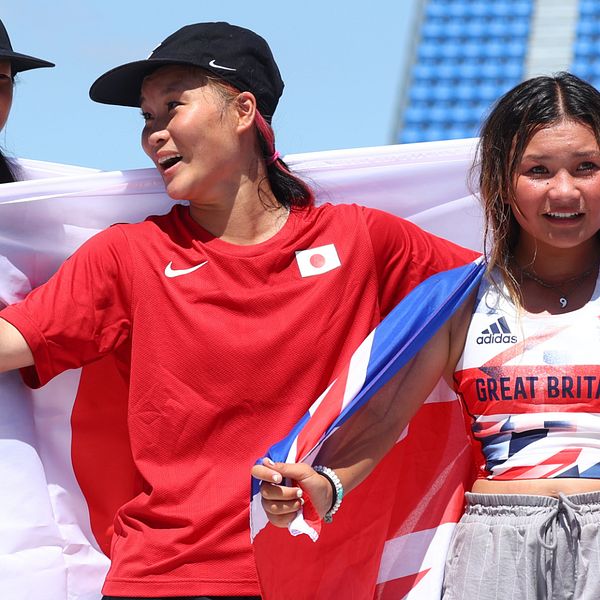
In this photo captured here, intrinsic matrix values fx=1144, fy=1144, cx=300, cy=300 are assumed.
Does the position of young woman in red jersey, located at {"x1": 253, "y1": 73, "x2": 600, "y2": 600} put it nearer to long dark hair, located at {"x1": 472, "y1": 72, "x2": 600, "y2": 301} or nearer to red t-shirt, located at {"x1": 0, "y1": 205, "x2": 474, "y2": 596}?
long dark hair, located at {"x1": 472, "y1": 72, "x2": 600, "y2": 301}

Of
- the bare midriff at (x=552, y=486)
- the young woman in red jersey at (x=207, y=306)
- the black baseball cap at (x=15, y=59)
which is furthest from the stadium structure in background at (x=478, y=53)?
the bare midriff at (x=552, y=486)

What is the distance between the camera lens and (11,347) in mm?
2486

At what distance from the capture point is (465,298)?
2.36 meters

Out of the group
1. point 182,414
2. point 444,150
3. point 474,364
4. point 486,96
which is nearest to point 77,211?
point 182,414

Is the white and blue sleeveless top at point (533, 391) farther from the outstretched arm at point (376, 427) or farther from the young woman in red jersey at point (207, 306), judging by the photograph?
the young woman in red jersey at point (207, 306)

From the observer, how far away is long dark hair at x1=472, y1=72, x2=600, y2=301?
2291mm

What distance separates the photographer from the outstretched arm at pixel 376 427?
7.04ft

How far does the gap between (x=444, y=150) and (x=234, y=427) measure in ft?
3.23

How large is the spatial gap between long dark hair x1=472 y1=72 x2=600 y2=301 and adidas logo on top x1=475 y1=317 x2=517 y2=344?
0.07 metres

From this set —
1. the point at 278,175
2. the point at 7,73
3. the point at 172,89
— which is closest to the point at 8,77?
the point at 7,73

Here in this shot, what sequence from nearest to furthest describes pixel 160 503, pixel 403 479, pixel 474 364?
pixel 474 364 → pixel 160 503 → pixel 403 479

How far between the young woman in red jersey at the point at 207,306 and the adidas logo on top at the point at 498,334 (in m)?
0.34

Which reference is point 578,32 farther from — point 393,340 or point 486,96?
point 393,340

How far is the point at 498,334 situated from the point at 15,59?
1534 mm
